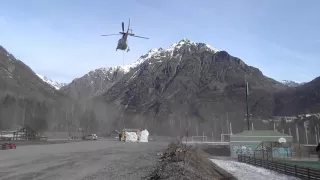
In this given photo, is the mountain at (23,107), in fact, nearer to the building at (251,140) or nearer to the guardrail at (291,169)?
the building at (251,140)

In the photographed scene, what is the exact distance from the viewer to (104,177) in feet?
86.6

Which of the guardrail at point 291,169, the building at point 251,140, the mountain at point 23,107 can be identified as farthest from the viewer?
the mountain at point 23,107

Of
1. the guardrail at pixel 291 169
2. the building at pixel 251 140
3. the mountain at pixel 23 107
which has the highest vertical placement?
the mountain at pixel 23 107

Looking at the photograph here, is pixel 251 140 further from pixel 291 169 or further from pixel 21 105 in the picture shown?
pixel 21 105

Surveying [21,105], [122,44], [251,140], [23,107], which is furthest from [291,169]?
[21,105]

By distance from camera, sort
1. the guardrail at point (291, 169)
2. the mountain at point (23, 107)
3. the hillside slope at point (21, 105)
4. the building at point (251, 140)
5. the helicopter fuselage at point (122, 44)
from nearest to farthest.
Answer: the guardrail at point (291, 169), the helicopter fuselage at point (122, 44), the building at point (251, 140), the hillside slope at point (21, 105), the mountain at point (23, 107)

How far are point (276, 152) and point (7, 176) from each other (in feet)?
225

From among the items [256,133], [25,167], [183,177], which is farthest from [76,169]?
[256,133]

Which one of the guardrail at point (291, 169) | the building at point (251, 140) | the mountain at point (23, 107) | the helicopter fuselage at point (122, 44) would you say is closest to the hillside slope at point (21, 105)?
the mountain at point (23, 107)

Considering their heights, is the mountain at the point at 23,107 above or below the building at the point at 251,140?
above

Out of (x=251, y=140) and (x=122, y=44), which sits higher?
(x=122, y=44)

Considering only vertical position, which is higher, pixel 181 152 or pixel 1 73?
pixel 1 73

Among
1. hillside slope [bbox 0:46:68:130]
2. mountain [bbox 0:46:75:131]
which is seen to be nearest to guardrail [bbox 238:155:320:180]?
mountain [bbox 0:46:75:131]

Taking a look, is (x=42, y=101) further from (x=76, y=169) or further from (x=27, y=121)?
(x=76, y=169)
